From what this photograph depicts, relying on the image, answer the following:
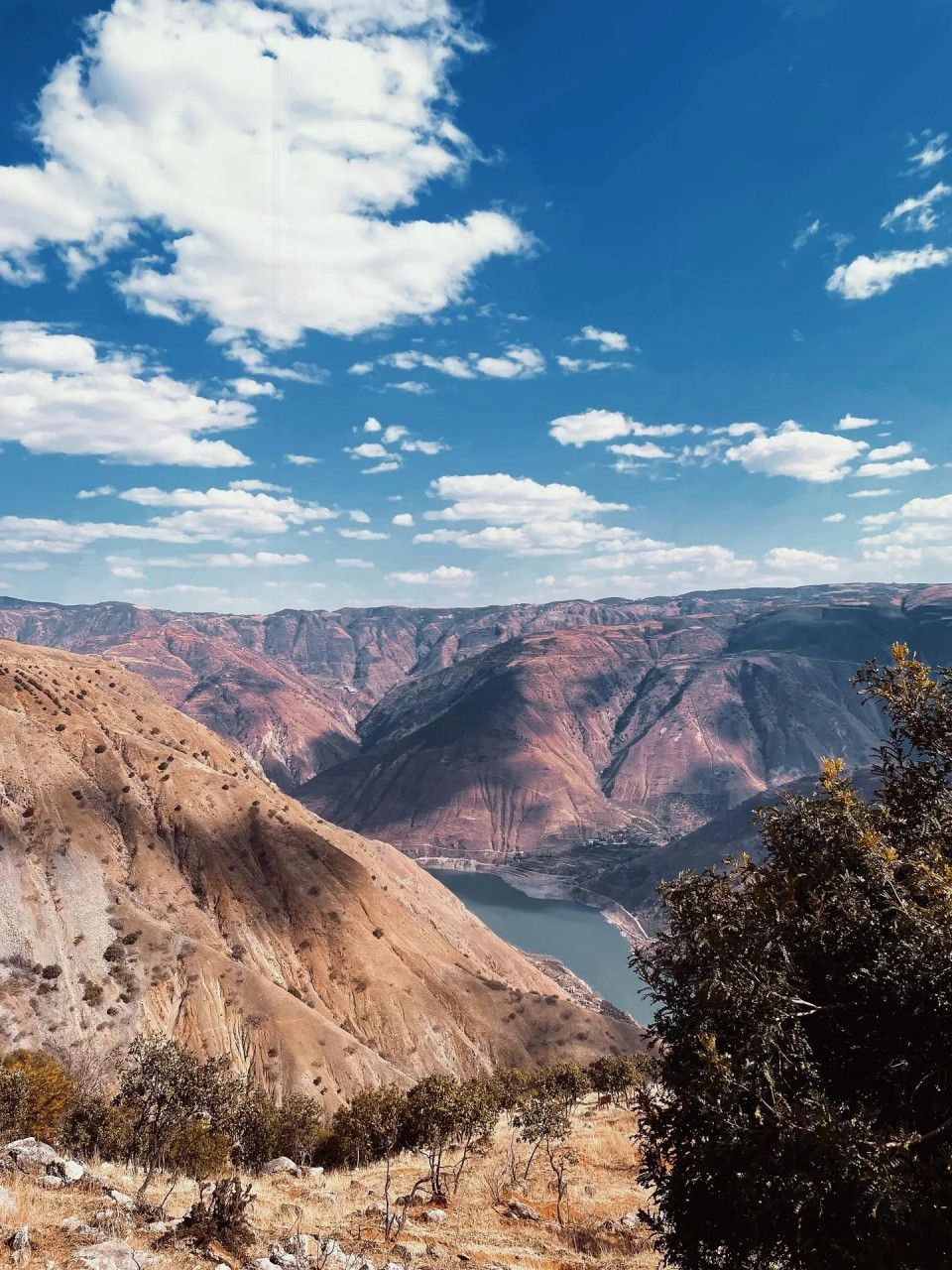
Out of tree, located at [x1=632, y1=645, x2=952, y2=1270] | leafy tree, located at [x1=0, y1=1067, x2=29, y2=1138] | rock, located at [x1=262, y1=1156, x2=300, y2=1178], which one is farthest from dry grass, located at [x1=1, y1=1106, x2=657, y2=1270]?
tree, located at [x1=632, y1=645, x2=952, y2=1270]

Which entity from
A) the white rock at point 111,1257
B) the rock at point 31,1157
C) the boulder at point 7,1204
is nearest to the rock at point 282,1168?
the rock at point 31,1157

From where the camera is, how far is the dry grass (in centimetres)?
1483

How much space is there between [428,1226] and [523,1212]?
432 centimetres

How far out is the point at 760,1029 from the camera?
388 inches

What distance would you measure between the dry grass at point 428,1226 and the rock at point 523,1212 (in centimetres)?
37

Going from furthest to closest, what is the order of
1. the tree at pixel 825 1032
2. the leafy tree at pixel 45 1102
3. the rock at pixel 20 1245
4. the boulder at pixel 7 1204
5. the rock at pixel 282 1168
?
the rock at pixel 282 1168
the leafy tree at pixel 45 1102
the boulder at pixel 7 1204
the rock at pixel 20 1245
the tree at pixel 825 1032

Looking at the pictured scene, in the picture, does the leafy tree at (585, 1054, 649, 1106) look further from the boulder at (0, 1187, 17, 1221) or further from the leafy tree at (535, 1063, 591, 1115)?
the boulder at (0, 1187, 17, 1221)

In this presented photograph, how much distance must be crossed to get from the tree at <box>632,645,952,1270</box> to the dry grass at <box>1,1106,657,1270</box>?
350 inches

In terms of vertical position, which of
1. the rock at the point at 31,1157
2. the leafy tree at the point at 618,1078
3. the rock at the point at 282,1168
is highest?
the rock at the point at 31,1157

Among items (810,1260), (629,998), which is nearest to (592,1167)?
(810,1260)

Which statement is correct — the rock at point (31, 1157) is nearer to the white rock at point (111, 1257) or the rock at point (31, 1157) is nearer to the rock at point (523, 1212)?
the white rock at point (111, 1257)

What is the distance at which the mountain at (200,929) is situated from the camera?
7019 cm

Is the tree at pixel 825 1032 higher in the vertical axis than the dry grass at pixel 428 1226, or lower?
higher

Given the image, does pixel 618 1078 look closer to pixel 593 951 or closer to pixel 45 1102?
pixel 45 1102
